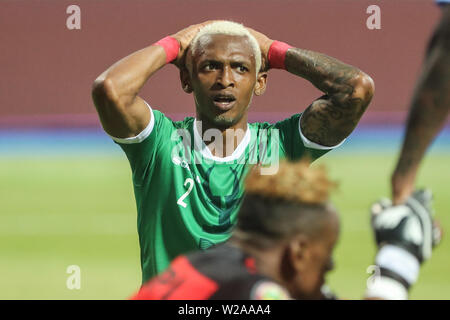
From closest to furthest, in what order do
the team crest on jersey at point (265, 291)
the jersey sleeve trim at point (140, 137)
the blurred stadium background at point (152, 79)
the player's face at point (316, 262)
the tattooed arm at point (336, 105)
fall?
1. the team crest on jersey at point (265, 291)
2. the player's face at point (316, 262)
3. the jersey sleeve trim at point (140, 137)
4. the tattooed arm at point (336, 105)
5. the blurred stadium background at point (152, 79)

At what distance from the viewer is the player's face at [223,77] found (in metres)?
4.18

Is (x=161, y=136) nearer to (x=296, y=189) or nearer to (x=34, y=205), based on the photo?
(x=296, y=189)

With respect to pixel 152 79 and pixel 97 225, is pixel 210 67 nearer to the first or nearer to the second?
pixel 97 225

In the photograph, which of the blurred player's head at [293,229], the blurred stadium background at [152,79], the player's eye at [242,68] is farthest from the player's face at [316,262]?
the blurred stadium background at [152,79]

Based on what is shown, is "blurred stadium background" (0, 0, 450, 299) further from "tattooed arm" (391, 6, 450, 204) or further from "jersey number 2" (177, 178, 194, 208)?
"tattooed arm" (391, 6, 450, 204)

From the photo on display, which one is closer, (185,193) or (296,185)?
(296,185)

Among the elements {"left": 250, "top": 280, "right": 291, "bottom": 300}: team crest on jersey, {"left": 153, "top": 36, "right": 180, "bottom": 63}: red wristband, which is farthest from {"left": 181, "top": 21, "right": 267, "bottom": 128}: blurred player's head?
{"left": 250, "top": 280, "right": 291, "bottom": 300}: team crest on jersey

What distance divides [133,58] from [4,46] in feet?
46.5

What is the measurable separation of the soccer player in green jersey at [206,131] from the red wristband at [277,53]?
1 centimetres

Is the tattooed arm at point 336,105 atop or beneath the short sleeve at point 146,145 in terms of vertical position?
atop

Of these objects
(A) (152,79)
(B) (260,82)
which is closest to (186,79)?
(B) (260,82)

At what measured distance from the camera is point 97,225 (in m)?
11.7

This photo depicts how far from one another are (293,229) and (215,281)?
33cm

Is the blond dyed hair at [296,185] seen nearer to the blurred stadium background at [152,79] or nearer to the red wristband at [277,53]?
the red wristband at [277,53]
